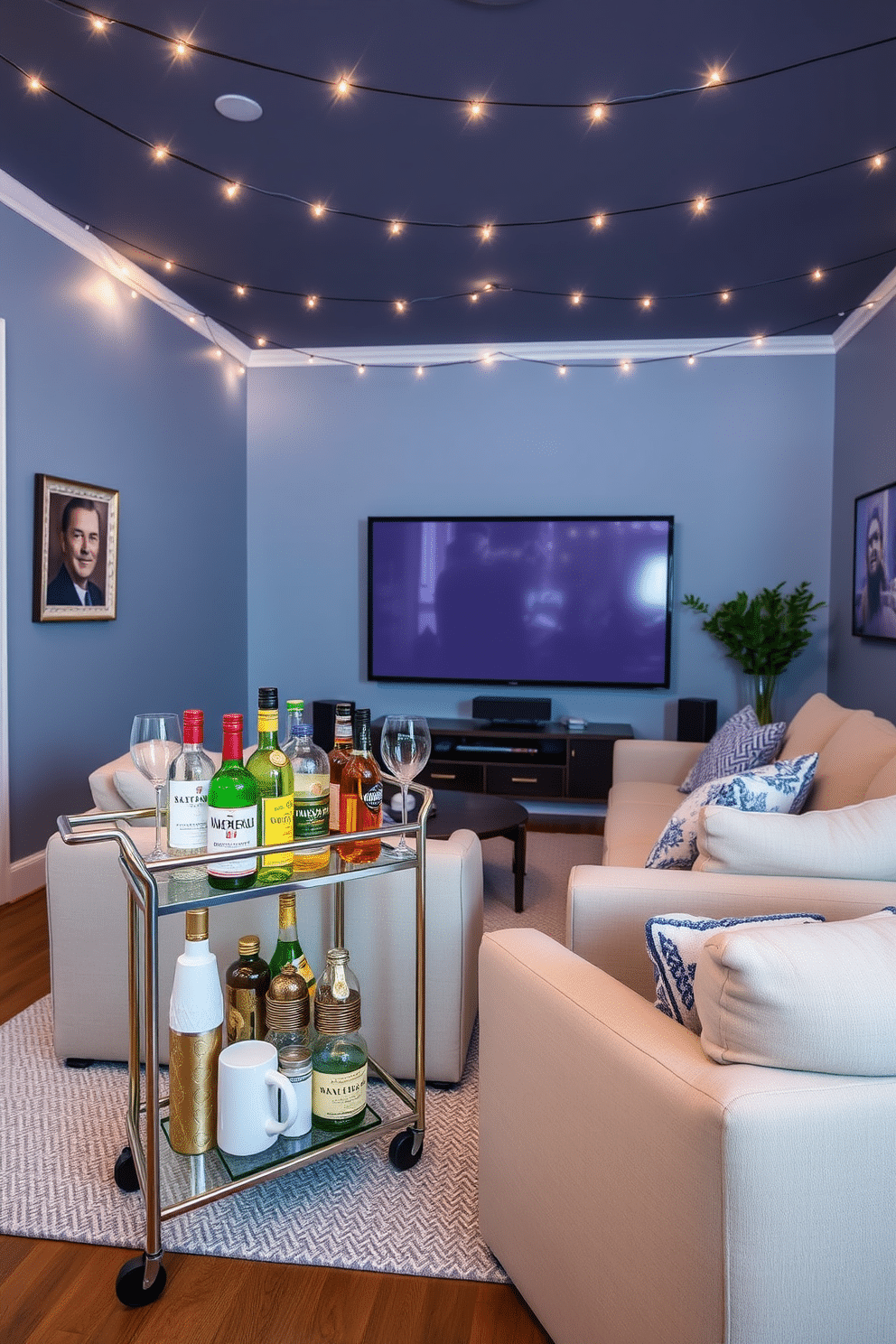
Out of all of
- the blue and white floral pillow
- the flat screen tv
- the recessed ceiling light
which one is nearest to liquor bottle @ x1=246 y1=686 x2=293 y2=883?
the blue and white floral pillow

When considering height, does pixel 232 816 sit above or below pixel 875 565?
below

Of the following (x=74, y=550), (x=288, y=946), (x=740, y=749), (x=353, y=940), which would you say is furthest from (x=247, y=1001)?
(x=74, y=550)

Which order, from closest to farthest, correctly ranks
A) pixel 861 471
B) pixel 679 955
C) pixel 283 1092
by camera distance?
pixel 679 955
pixel 283 1092
pixel 861 471

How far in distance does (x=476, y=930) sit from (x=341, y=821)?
65 centimetres

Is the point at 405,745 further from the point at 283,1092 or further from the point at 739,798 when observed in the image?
the point at 739,798

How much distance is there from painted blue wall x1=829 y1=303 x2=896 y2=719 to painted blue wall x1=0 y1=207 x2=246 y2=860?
354 centimetres

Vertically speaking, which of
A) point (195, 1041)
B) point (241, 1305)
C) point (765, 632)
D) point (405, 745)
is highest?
point (765, 632)

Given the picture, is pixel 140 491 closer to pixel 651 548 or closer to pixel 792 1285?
pixel 651 548

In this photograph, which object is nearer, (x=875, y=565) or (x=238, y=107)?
(x=238, y=107)

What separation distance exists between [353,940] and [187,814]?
69 cm

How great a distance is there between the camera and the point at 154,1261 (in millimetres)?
1418

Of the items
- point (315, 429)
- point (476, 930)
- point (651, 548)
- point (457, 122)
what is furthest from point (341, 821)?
point (315, 429)

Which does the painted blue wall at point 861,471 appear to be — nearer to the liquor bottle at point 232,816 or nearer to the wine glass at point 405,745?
the wine glass at point 405,745

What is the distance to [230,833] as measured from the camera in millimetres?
1421
